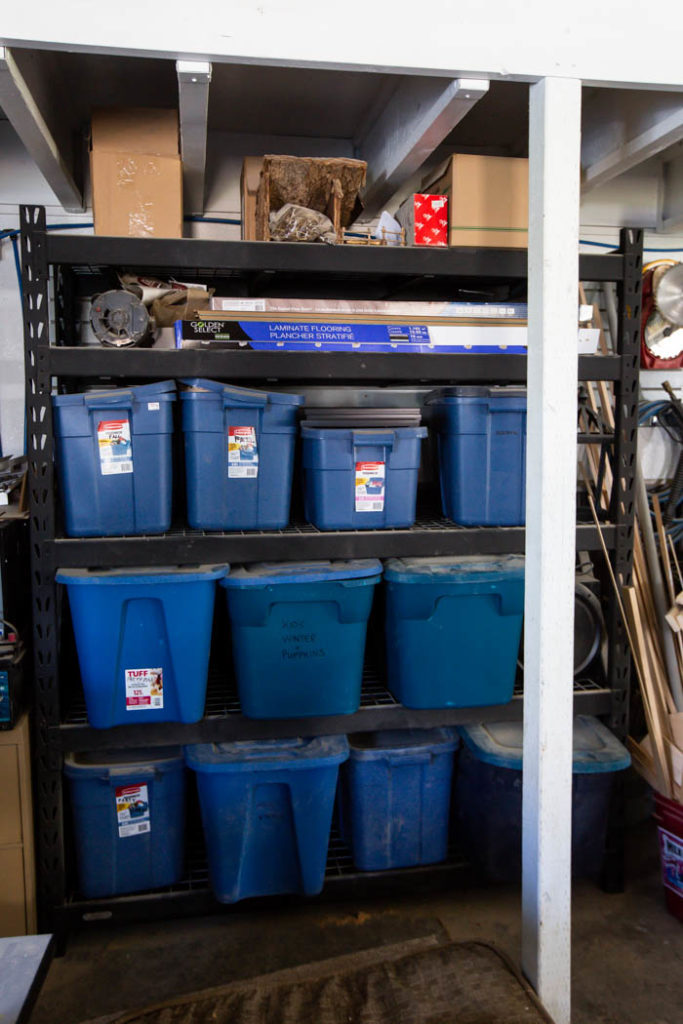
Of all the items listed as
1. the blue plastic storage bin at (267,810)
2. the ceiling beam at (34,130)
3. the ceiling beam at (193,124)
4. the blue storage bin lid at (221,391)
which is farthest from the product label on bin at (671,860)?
the ceiling beam at (34,130)

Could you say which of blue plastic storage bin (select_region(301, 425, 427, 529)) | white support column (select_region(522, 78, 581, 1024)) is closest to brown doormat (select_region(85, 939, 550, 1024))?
white support column (select_region(522, 78, 581, 1024))

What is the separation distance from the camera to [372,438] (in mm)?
2238

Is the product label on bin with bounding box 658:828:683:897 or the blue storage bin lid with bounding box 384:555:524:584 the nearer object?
the blue storage bin lid with bounding box 384:555:524:584

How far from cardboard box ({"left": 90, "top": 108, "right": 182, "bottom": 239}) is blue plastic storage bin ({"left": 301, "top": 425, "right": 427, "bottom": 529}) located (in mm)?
737

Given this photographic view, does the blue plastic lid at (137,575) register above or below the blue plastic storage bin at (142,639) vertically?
above

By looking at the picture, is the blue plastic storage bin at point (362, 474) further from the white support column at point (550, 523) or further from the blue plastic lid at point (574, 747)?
the blue plastic lid at point (574, 747)

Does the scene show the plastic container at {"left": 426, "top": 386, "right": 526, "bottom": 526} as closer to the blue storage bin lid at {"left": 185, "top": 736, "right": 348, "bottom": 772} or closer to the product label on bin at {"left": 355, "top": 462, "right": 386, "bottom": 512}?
the product label on bin at {"left": 355, "top": 462, "right": 386, "bottom": 512}

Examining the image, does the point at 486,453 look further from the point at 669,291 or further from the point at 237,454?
the point at 669,291

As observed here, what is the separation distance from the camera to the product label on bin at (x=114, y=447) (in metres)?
2.11

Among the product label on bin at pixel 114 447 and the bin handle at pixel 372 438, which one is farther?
the bin handle at pixel 372 438

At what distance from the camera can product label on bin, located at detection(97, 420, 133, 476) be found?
83.1 inches

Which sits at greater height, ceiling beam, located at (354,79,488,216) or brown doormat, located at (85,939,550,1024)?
ceiling beam, located at (354,79,488,216)

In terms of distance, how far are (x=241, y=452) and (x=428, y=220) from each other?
873mm

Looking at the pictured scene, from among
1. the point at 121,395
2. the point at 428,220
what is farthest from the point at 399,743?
the point at 428,220
